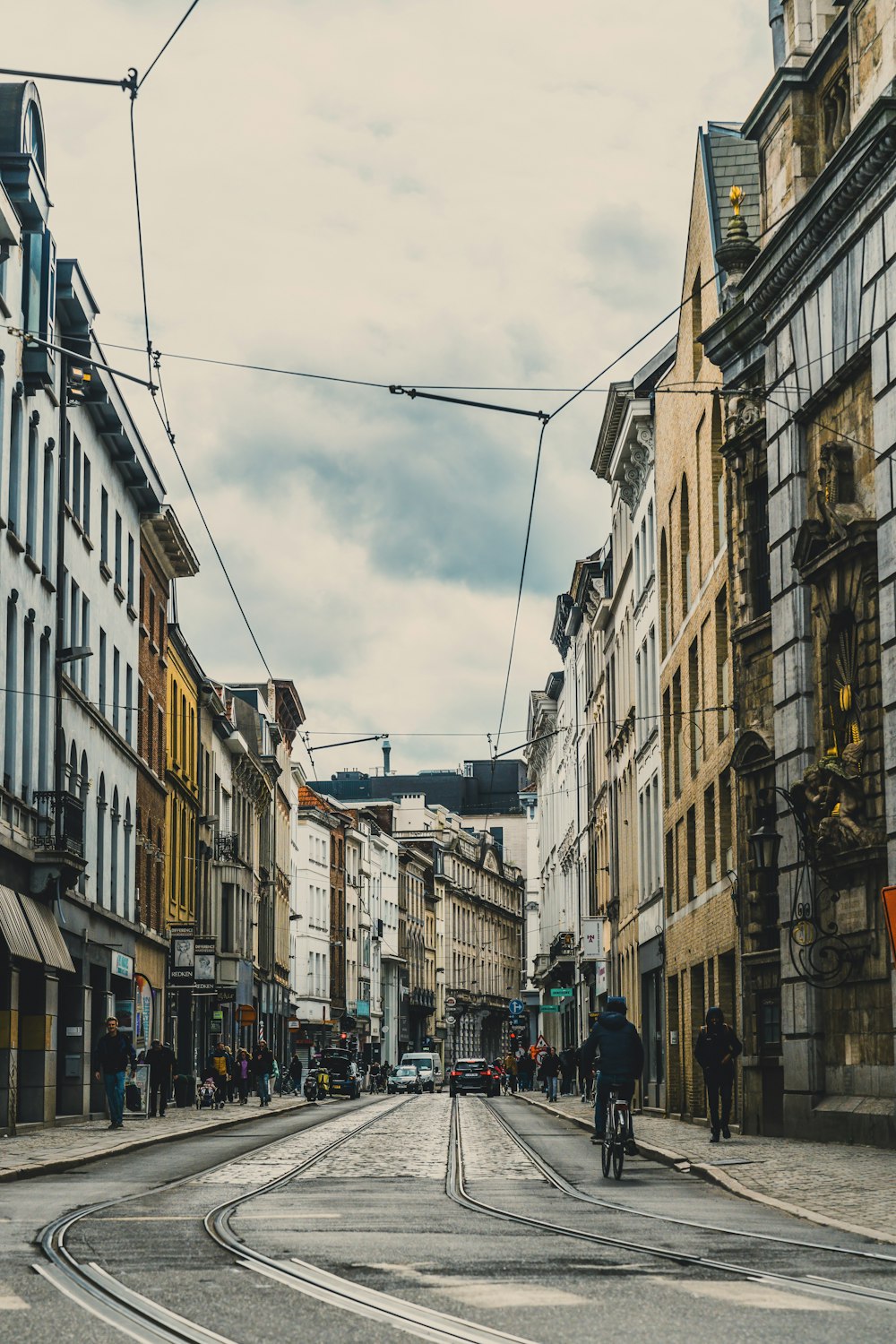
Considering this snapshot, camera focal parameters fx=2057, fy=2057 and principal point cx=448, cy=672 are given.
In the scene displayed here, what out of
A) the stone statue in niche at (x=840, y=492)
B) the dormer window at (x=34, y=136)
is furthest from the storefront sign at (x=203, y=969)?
the stone statue in niche at (x=840, y=492)

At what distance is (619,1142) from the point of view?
798 inches

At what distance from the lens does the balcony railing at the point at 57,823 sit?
3359 centimetres

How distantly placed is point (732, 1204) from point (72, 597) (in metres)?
25.0

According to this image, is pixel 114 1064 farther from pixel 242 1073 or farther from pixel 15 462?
pixel 242 1073

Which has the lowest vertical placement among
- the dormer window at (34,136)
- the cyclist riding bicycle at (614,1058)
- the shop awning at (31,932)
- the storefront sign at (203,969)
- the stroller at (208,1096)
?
the stroller at (208,1096)

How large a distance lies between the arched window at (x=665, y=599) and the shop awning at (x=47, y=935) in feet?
48.0

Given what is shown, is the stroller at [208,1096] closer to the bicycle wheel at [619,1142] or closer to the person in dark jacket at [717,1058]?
the person in dark jacket at [717,1058]

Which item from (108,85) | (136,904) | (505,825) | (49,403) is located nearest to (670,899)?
(136,904)

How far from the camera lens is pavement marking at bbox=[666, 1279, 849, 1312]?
375 inches

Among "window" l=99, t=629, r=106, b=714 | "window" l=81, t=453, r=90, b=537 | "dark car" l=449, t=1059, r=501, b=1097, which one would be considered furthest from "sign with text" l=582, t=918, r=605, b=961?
"window" l=81, t=453, r=90, b=537

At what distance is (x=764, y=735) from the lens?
29.2m

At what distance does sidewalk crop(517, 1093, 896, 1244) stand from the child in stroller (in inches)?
797

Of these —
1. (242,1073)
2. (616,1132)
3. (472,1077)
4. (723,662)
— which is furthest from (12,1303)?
(472,1077)

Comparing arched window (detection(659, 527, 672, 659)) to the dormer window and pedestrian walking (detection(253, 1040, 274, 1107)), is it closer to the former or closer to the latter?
the dormer window
